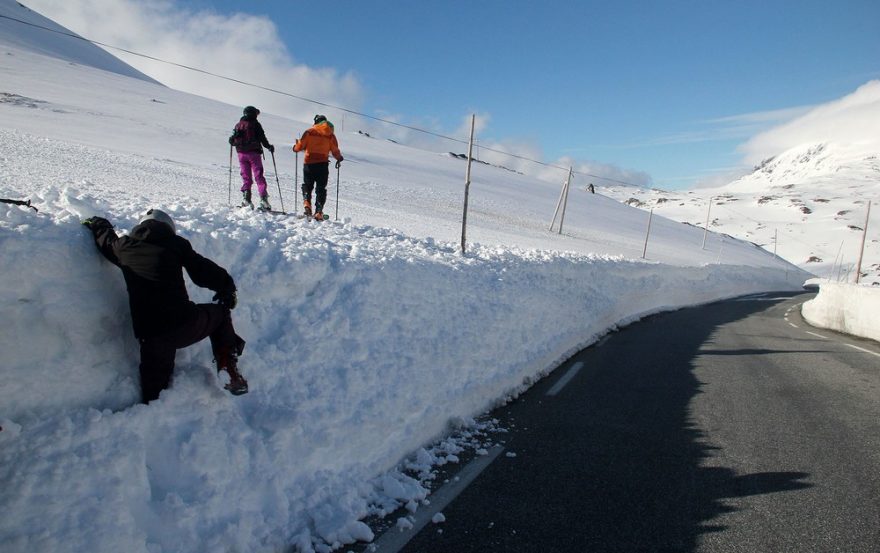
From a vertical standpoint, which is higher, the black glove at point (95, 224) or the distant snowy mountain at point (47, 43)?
the distant snowy mountain at point (47, 43)

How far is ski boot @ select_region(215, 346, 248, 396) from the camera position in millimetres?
3715

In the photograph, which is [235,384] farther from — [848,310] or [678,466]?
[848,310]

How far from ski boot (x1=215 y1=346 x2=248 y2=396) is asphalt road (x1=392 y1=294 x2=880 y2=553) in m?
1.69

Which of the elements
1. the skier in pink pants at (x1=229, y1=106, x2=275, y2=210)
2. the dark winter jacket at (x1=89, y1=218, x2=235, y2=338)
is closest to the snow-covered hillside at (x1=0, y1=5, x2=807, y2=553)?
the dark winter jacket at (x1=89, y1=218, x2=235, y2=338)

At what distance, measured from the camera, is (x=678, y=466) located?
14.7ft

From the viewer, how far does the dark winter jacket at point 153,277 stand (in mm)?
3314

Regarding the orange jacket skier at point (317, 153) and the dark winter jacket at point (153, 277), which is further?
the orange jacket skier at point (317, 153)

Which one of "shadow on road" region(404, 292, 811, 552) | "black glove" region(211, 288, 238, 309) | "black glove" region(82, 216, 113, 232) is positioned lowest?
"shadow on road" region(404, 292, 811, 552)

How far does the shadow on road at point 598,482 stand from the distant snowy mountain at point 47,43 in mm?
80458

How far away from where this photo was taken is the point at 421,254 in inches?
336

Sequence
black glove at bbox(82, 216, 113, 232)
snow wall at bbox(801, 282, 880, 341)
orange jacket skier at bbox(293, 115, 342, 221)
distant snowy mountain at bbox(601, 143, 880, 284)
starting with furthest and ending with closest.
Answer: distant snowy mountain at bbox(601, 143, 880, 284), snow wall at bbox(801, 282, 880, 341), orange jacket skier at bbox(293, 115, 342, 221), black glove at bbox(82, 216, 113, 232)

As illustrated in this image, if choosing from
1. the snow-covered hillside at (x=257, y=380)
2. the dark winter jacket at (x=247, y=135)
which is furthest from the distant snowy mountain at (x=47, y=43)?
the snow-covered hillside at (x=257, y=380)

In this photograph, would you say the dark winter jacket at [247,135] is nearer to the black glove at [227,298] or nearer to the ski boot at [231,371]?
the black glove at [227,298]

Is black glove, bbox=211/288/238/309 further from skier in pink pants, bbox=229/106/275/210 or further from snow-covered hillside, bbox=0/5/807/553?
skier in pink pants, bbox=229/106/275/210
